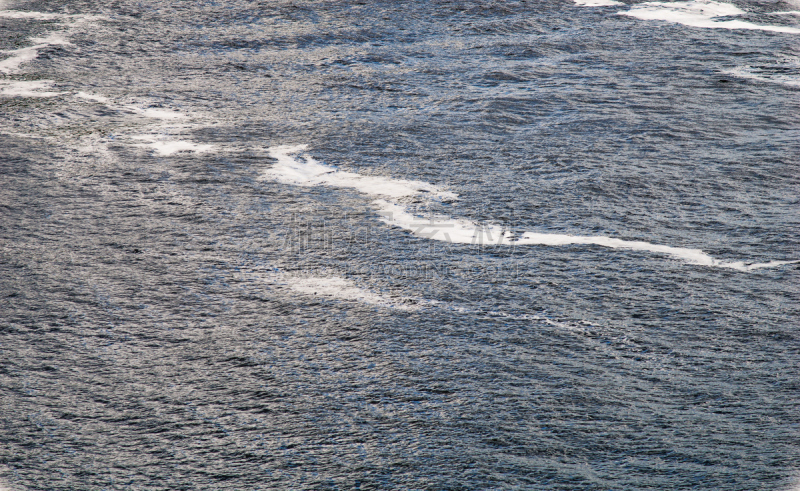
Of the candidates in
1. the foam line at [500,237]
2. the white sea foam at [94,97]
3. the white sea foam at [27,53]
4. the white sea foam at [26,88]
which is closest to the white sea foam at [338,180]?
the foam line at [500,237]

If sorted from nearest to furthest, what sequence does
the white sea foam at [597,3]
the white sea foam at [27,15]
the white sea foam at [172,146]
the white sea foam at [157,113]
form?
the white sea foam at [172,146], the white sea foam at [157,113], the white sea foam at [27,15], the white sea foam at [597,3]

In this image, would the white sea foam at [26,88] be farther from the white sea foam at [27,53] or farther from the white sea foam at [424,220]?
the white sea foam at [424,220]

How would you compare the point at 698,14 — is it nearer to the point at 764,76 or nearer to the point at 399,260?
the point at 764,76

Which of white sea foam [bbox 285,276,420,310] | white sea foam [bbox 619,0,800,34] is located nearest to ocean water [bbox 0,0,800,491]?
white sea foam [bbox 285,276,420,310]

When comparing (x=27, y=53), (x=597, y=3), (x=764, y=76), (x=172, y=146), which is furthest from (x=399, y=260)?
(x=597, y=3)

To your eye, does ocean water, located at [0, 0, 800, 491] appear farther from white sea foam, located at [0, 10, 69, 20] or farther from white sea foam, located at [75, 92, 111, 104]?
white sea foam, located at [0, 10, 69, 20]

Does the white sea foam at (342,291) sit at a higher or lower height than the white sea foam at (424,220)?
lower
